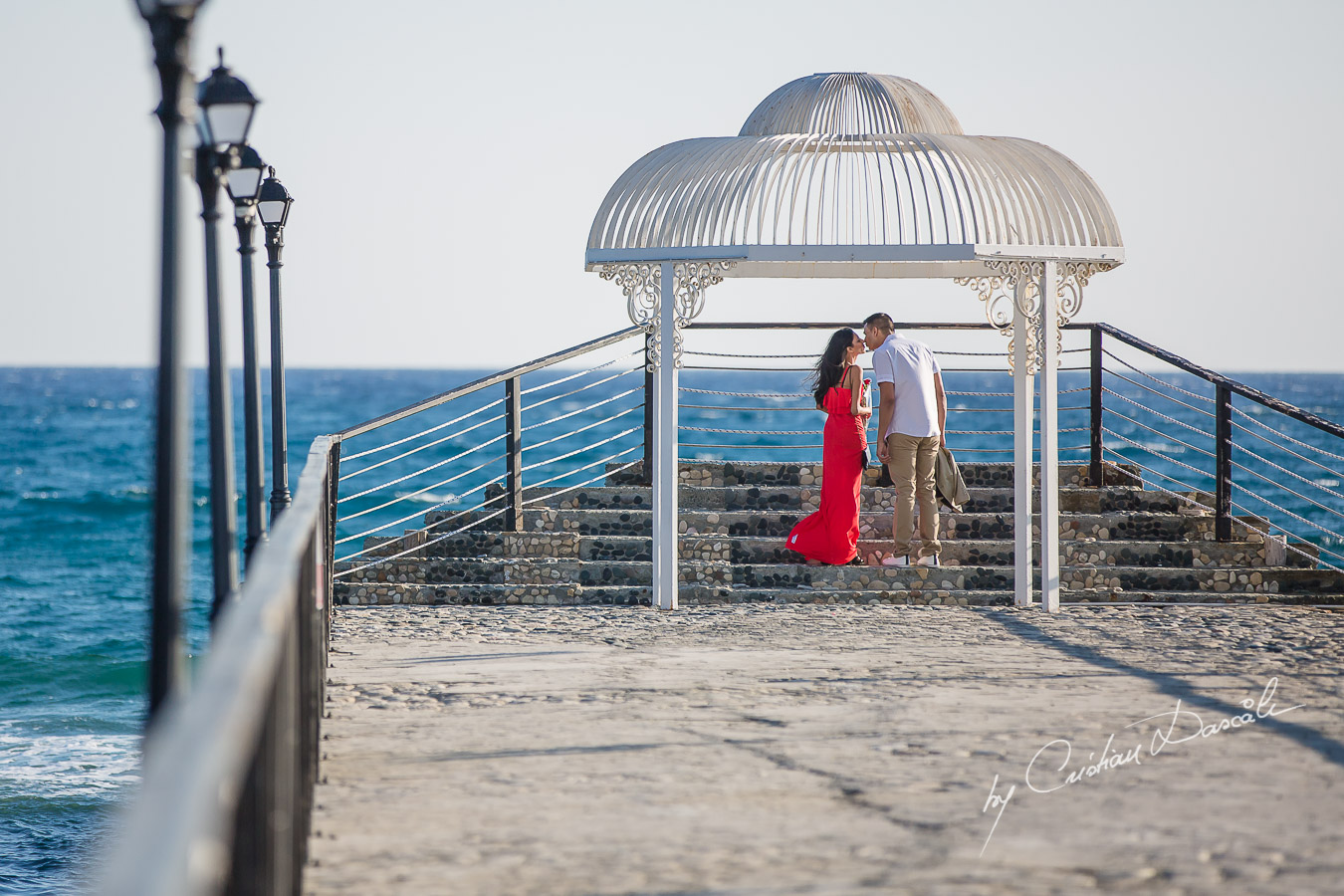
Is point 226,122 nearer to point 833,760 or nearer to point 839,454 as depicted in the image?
point 833,760

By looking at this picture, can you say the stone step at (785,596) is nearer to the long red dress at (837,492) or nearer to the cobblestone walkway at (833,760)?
the long red dress at (837,492)

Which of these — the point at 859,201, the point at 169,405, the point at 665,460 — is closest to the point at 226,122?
the point at 169,405

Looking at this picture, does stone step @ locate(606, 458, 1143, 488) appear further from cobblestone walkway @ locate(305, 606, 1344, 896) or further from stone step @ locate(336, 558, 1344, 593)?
cobblestone walkway @ locate(305, 606, 1344, 896)

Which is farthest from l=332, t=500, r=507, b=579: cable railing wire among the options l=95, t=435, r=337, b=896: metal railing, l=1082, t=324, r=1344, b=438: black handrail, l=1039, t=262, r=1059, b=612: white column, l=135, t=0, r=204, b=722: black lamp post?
l=135, t=0, r=204, b=722: black lamp post

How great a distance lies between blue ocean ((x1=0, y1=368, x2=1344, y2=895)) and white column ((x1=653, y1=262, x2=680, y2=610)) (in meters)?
1.66

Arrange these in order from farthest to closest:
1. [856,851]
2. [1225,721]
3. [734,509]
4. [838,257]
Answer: [734,509] < [838,257] < [1225,721] < [856,851]

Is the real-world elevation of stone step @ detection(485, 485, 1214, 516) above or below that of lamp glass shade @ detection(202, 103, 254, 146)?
below

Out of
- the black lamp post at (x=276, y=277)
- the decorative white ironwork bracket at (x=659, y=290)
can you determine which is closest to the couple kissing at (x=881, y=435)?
the decorative white ironwork bracket at (x=659, y=290)

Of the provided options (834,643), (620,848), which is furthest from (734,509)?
(620,848)

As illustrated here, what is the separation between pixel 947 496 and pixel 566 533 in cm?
288

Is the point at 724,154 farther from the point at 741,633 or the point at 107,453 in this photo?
the point at 107,453

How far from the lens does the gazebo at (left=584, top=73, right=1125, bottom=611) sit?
870 cm

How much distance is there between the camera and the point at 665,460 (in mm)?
9164

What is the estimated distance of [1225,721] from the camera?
5742mm
